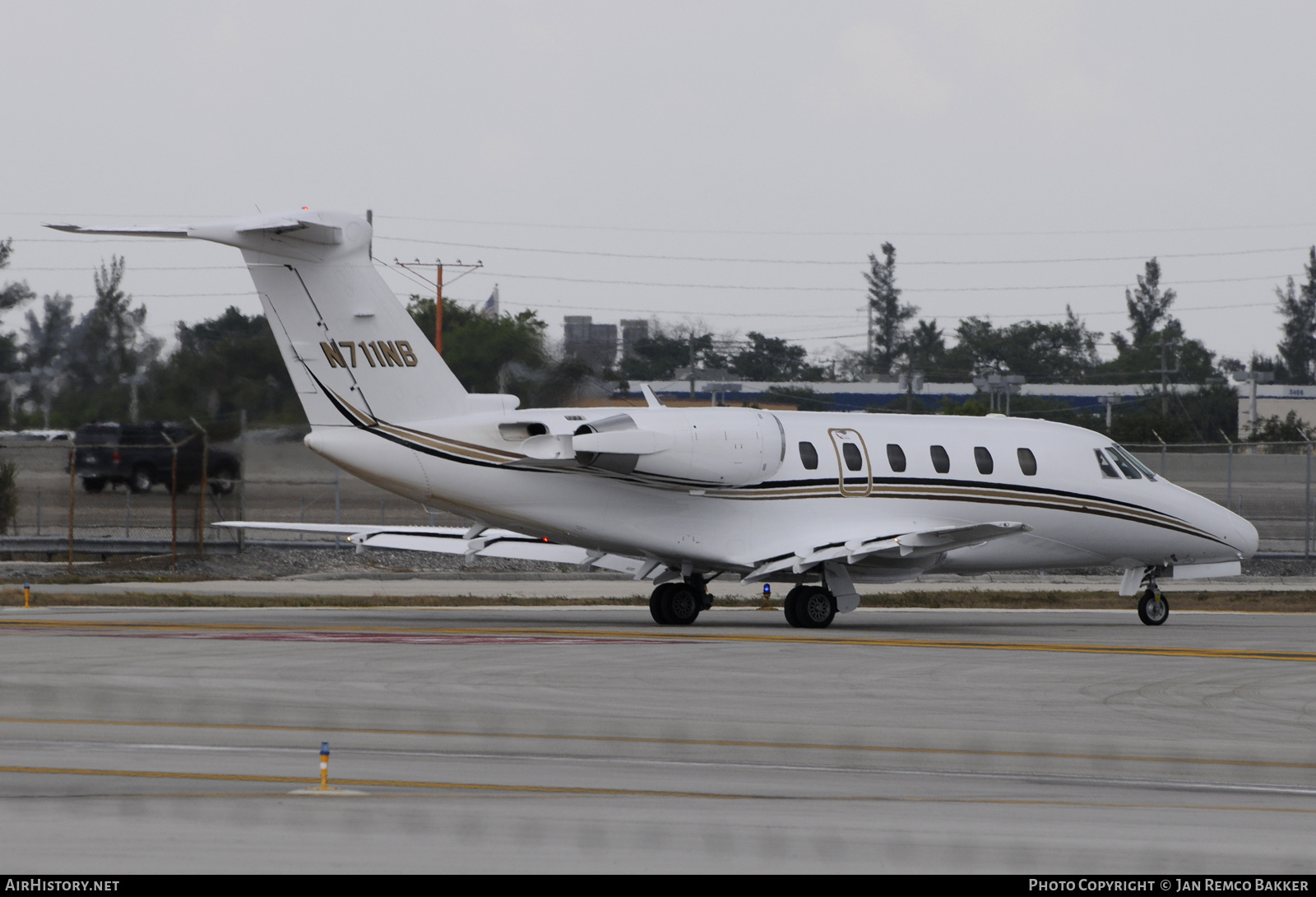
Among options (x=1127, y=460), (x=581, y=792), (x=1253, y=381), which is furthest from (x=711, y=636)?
(x=1253, y=381)

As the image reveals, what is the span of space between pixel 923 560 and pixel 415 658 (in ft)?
28.5

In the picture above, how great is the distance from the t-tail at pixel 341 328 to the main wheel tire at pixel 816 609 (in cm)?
599

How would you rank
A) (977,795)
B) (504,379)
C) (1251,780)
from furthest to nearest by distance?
(504,379) < (1251,780) < (977,795)

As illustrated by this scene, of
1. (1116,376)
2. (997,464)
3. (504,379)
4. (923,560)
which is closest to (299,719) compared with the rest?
(923,560)

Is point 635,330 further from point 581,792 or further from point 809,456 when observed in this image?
point 581,792

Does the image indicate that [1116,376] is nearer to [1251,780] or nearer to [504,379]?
[504,379]

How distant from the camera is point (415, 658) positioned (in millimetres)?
16719

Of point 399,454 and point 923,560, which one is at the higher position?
point 399,454

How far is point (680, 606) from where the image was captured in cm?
2289

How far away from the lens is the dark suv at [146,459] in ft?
88.2

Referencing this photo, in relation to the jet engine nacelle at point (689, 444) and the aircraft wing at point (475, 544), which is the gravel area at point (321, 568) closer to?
the aircraft wing at point (475, 544)

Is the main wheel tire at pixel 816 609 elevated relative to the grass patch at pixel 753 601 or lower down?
elevated

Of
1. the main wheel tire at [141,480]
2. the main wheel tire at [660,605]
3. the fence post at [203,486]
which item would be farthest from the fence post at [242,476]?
the main wheel tire at [660,605]

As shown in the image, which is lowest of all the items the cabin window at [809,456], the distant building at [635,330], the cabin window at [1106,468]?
the cabin window at [1106,468]
